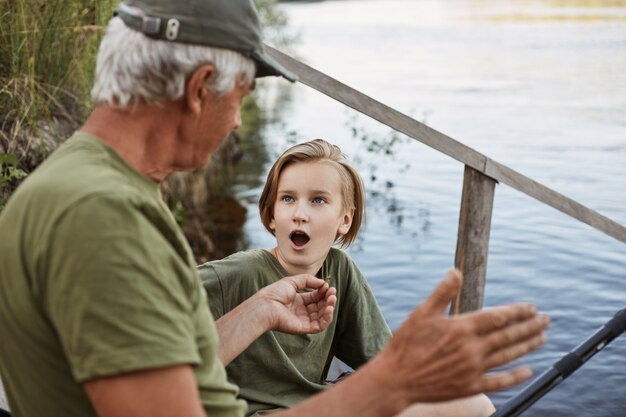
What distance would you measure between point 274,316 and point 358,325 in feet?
1.51

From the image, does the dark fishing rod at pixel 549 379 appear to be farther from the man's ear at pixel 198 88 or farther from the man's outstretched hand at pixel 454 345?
the man's ear at pixel 198 88

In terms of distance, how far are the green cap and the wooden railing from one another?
1517 millimetres

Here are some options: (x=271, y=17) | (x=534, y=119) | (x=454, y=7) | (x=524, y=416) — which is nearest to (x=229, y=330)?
(x=524, y=416)

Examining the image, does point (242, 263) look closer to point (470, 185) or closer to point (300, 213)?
point (300, 213)

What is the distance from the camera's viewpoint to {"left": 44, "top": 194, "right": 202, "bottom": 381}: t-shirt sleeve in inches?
46.6

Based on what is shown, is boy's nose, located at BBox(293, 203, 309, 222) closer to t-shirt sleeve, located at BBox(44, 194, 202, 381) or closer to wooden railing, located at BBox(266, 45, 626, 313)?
wooden railing, located at BBox(266, 45, 626, 313)

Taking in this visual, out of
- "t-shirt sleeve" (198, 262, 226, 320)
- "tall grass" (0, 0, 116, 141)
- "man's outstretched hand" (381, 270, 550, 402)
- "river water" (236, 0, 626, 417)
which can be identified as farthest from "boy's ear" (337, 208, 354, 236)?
"river water" (236, 0, 626, 417)

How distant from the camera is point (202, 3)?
4.55 ft

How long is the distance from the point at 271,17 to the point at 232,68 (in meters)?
10.7

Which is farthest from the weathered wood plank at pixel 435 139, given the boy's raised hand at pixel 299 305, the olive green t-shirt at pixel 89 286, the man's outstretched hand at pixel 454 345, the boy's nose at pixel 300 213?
the man's outstretched hand at pixel 454 345

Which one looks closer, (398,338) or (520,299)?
(398,338)

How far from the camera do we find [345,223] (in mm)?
2570

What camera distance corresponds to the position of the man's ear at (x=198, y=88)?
4.52ft

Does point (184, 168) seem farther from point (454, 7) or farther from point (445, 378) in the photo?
point (454, 7)
